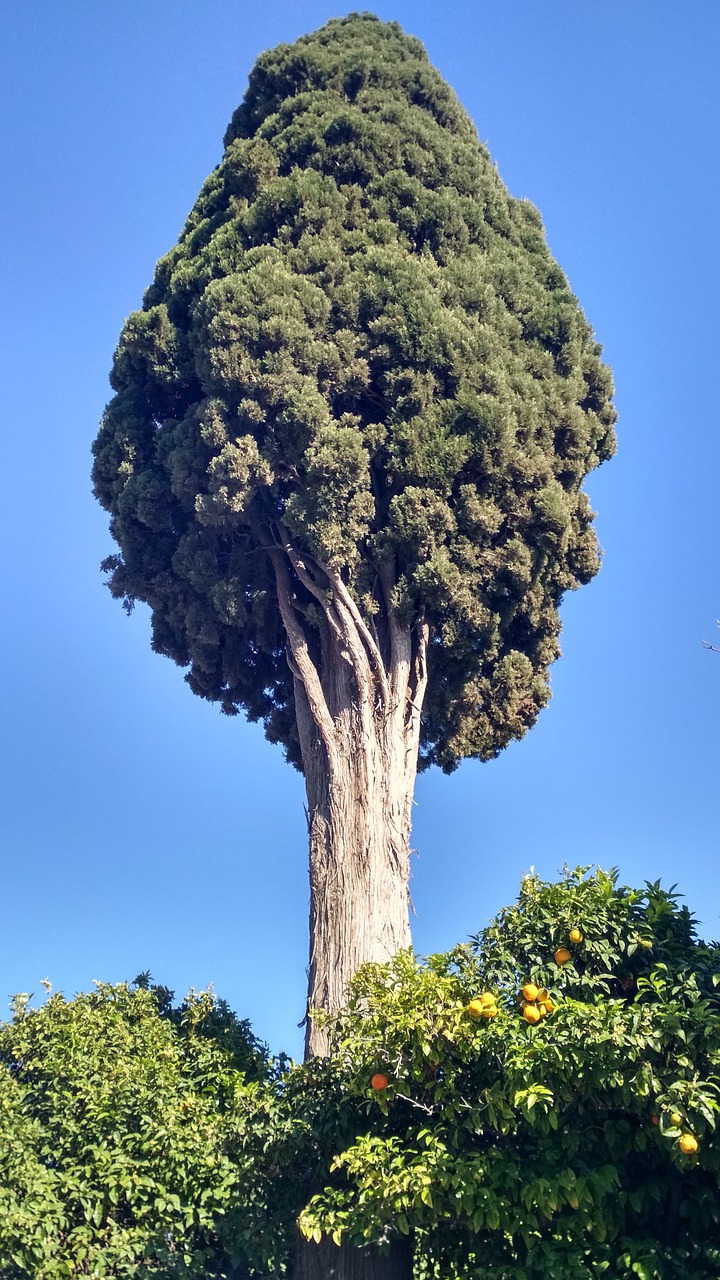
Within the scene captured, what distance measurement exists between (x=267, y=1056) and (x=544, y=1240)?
146 inches

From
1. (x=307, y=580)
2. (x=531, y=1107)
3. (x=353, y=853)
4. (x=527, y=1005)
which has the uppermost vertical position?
(x=307, y=580)

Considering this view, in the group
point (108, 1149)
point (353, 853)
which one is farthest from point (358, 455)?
point (108, 1149)

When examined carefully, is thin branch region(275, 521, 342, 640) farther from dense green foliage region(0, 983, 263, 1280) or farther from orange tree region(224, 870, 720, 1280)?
orange tree region(224, 870, 720, 1280)

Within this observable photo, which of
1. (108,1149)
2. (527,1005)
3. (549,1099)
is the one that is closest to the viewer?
(549,1099)

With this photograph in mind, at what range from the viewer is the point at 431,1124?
6609 mm

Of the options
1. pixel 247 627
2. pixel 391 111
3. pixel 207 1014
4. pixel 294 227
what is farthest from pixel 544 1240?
pixel 391 111

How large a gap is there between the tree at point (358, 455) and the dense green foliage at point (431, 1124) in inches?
85.1

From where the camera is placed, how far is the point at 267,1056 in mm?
9102

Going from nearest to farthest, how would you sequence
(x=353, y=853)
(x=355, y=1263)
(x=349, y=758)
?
(x=355, y=1263), (x=353, y=853), (x=349, y=758)

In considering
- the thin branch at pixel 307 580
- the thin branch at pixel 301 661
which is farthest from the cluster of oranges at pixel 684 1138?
the thin branch at pixel 307 580

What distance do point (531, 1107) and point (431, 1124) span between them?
1.09 metres

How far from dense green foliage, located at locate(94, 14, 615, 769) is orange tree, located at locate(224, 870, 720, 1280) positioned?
5134mm

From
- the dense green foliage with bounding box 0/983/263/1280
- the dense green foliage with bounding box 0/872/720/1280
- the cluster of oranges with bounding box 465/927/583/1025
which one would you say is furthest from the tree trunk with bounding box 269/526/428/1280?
the cluster of oranges with bounding box 465/927/583/1025

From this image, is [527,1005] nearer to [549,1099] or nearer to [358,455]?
[549,1099]
